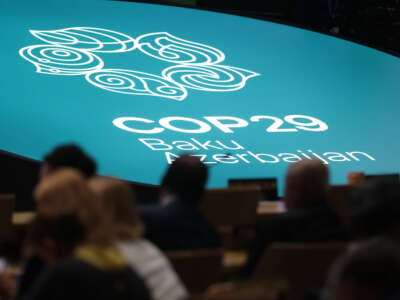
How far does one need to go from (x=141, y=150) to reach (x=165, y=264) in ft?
13.8

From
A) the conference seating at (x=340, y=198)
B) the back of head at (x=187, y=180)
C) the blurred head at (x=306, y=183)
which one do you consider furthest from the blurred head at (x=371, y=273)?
the conference seating at (x=340, y=198)

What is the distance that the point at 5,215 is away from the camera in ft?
14.3

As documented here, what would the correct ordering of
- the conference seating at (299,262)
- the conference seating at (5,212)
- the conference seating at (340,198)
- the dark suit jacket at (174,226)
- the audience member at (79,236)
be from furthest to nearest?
the conference seating at (340,198)
the conference seating at (5,212)
the dark suit jacket at (174,226)
the conference seating at (299,262)
the audience member at (79,236)

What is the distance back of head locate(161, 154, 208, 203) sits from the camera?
→ 12.4 feet

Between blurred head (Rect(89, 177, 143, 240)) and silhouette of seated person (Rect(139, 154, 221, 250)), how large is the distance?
0.67m

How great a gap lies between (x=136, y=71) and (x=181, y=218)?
4517 millimetres

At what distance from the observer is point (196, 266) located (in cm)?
331

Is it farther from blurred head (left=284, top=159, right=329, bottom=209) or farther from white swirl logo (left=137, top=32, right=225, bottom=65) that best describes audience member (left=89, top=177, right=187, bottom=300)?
white swirl logo (left=137, top=32, right=225, bottom=65)

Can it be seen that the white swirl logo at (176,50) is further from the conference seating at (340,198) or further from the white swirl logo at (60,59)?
the conference seating at (340,198)

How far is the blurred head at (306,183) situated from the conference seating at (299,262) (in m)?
0.47

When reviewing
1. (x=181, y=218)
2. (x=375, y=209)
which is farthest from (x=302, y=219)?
(x=375, y=209)

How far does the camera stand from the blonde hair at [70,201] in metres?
2.48

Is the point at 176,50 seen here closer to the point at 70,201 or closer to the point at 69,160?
the point at 69,160

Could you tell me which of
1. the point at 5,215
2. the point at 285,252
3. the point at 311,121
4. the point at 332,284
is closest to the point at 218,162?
the point at 311,121
